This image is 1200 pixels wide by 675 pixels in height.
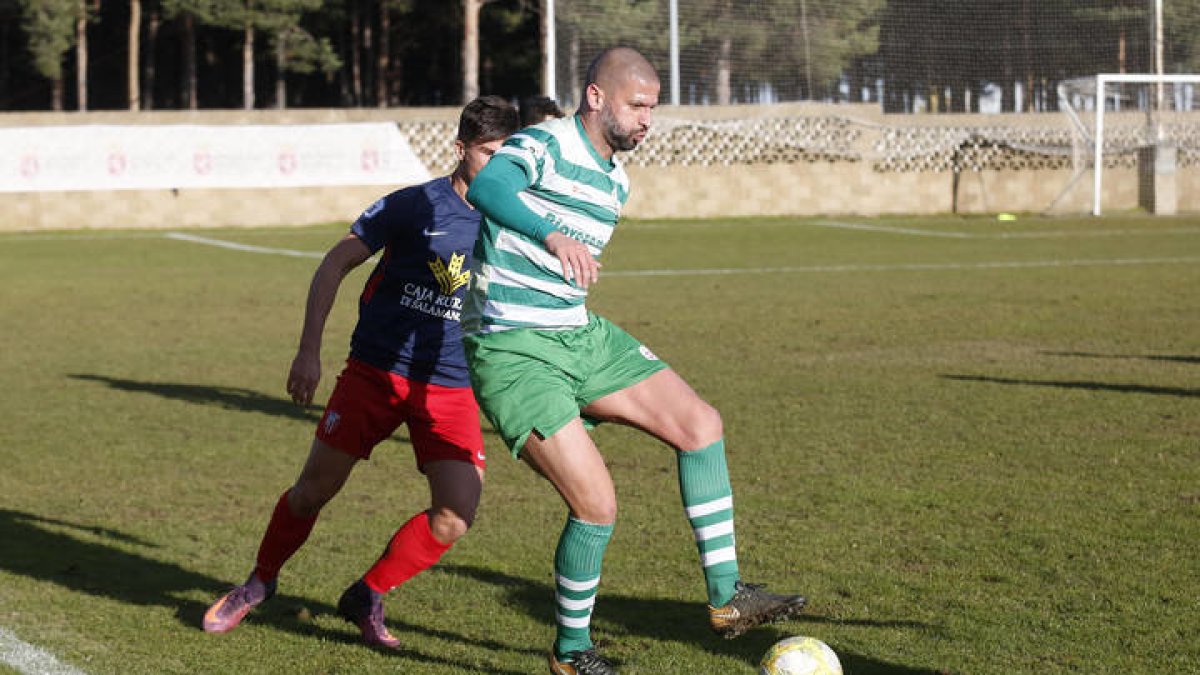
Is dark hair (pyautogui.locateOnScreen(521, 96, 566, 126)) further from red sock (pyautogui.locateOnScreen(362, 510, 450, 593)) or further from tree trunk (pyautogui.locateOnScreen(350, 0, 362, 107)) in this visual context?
tree trunk (pyautogui.locateOnScreen(350, 0, 362, 107))

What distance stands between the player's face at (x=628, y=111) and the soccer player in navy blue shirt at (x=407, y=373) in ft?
2.65

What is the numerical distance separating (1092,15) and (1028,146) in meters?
3.85

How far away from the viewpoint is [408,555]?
5.81m

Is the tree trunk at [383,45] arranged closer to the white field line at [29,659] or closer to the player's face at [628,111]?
the white field line at [29,659]

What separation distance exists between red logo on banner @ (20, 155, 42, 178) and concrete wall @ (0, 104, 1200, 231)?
0.53 metres

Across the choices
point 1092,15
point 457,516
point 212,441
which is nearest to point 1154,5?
point 1092,15

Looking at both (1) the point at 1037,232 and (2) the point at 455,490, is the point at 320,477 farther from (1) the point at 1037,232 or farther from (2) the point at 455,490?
(1) the point at 1037,232

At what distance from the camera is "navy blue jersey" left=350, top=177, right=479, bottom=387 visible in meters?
Answer: 5.84

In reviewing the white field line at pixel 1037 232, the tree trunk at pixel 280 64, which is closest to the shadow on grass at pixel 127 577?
the white field line at pixel 1037 232

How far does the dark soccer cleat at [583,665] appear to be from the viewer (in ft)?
16.4

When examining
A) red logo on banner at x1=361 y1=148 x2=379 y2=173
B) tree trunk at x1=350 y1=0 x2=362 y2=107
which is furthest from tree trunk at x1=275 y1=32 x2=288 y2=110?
red logo on banner at x1=361 y1=148 x2=379 y2=173

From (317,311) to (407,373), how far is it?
40 centimetres

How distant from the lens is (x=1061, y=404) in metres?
11.3

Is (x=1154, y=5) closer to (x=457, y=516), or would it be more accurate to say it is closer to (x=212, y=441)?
(x=212, y=441)
